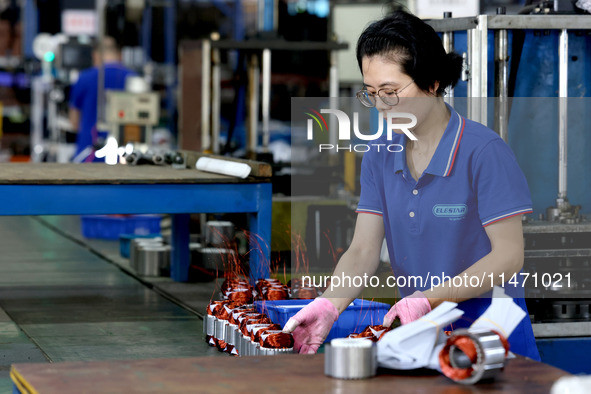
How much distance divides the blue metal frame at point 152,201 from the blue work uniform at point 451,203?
2.00m

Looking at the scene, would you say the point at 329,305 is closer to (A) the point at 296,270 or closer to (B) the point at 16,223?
(A) the point at 296,270

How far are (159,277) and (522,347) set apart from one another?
3.67m

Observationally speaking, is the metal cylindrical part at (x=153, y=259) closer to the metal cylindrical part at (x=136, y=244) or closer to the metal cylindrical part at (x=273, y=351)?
the metal cylindrical part at (x=136, y=244)

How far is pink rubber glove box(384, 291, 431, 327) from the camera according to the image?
215 cm

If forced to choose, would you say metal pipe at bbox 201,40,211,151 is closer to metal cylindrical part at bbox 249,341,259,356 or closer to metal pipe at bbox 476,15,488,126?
metal pipe at bbox 476,15,488,126

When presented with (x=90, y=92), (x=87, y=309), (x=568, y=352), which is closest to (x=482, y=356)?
(x=568, y=352)

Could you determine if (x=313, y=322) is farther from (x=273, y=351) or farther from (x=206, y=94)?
(x=206, y=94)

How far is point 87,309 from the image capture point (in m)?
4.75

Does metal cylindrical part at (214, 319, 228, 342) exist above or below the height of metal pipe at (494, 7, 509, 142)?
below

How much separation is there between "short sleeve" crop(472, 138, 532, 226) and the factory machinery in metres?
1.34

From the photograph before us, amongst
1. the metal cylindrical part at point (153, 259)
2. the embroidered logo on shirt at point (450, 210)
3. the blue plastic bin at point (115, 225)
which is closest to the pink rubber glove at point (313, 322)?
the embroidered logo on shirt at point (450, 210)

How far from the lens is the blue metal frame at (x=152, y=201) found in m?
4.18

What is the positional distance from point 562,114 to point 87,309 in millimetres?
2456

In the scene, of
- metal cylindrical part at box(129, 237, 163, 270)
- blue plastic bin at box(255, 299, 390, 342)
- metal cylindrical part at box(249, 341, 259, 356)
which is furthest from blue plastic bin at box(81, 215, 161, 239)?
metal cylindrical part at box(249, 341, 259, 356)
